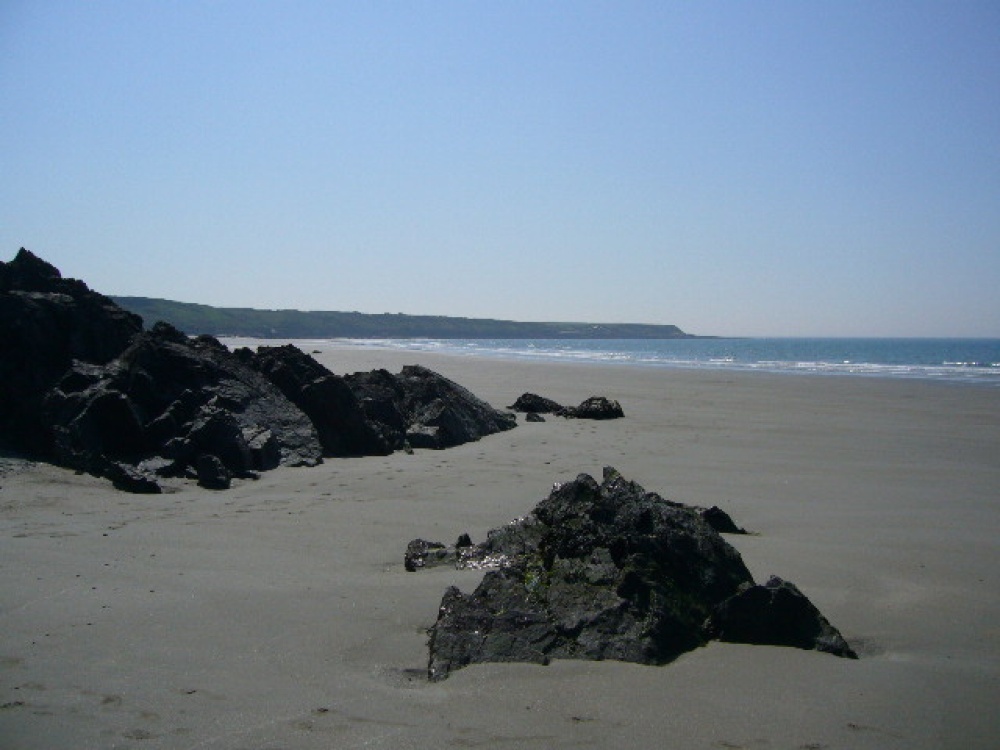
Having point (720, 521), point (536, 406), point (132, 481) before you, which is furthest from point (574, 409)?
point (132, 481)

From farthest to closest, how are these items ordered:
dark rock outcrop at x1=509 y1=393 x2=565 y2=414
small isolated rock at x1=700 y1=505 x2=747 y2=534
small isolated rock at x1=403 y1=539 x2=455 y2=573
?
1. dark rock outcrop at x1=509 y1=393 x2=565 y2=414
2. small isolated rock at x1=700 y1=505 x2=747 y2=534
3. small isolated rock at x1=403 y1=539 x2=455 y2=573

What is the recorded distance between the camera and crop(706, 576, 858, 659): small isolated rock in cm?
416

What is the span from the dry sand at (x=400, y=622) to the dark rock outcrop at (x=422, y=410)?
1826mm

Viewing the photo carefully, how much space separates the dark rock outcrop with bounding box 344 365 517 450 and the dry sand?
71.9 inches

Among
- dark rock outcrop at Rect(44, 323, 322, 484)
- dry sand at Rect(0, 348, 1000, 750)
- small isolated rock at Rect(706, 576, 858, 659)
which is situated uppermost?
dark rock outcrop at Rect(44, 323, 322, 484)

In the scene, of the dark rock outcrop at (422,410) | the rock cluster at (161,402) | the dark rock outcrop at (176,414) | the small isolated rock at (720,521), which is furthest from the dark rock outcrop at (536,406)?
the small isolated rock at (720,521)

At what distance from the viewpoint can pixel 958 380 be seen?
31266 millimetres

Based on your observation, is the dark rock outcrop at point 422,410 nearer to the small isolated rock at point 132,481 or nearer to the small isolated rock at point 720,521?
the small isolated rock at point 132,481

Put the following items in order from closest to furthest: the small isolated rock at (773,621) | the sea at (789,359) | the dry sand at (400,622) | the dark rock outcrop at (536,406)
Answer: the dry sand at (400,622) → the small isolated rock at (773,621) → the dark rock outcrop at (536,406) → the sea at (789,359)

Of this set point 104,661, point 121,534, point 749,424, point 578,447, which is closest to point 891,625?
point 104,661

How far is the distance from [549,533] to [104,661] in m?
2.53

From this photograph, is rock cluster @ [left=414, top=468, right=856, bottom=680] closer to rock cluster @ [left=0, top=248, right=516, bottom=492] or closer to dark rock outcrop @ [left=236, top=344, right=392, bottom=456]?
rock cluster @ [left=0, top=248, right=516, bottom=492]

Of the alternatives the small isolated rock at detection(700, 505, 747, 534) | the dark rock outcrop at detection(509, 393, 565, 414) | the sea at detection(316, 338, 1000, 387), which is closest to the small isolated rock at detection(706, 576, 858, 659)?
the small isolated rock at detection(700, 505, 747, 534)

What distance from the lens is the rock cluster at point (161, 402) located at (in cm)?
857
